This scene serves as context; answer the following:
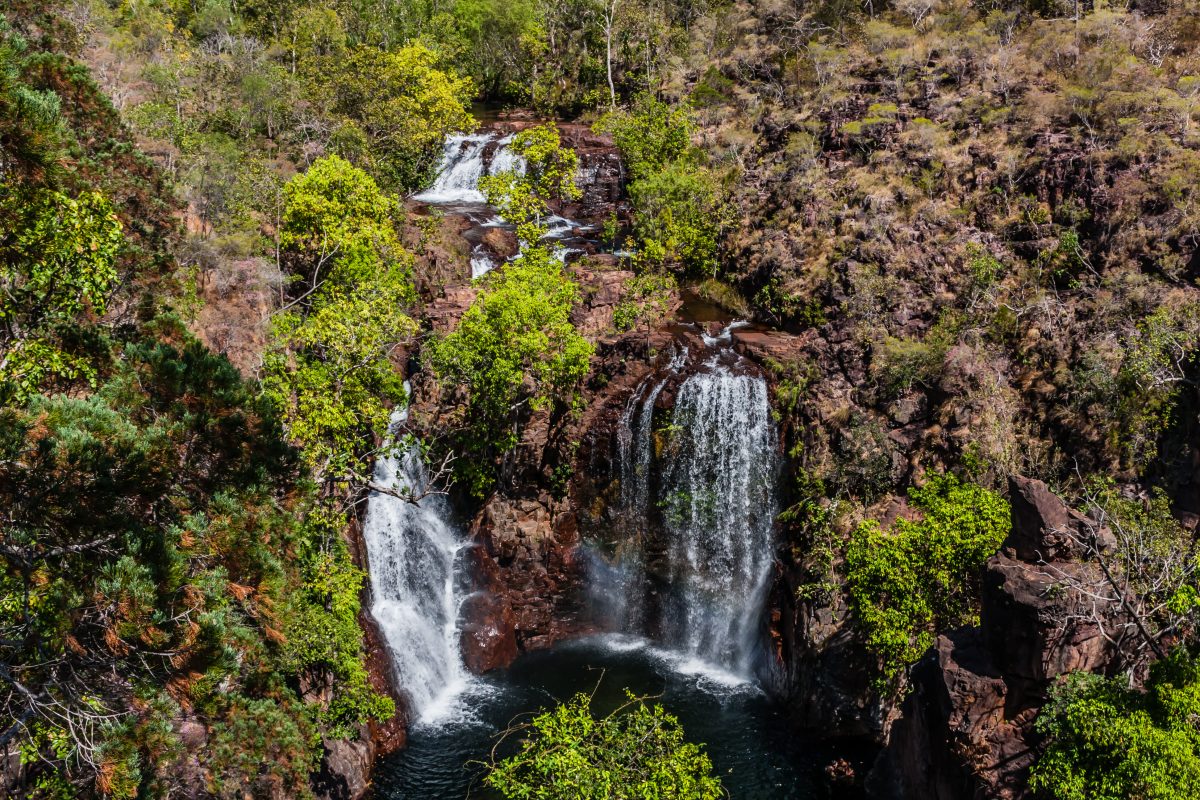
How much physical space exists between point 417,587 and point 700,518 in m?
11.9

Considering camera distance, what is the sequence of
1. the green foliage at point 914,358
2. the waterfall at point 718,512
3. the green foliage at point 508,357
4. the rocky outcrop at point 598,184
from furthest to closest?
1. the rocky outcrop at point 598,184
2. the waterfall at point 718,512
3. the green foliage at point 914,358
4. the green foliage at point 508,357

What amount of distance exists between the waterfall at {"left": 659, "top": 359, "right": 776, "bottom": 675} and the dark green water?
6.24 feet

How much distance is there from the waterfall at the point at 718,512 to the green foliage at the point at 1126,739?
13.9 m

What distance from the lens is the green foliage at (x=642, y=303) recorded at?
3571cm

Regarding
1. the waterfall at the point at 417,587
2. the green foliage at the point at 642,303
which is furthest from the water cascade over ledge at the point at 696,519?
the waterfall at the point at 417,587

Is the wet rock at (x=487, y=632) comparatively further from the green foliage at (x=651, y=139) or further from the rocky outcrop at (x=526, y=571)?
the green foliage at (x=651, y=139)

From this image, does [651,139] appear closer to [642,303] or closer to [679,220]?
[679,220]

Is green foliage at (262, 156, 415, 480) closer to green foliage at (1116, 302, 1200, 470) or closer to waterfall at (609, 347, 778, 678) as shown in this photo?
waterfall at (609, 347, 778, 678)

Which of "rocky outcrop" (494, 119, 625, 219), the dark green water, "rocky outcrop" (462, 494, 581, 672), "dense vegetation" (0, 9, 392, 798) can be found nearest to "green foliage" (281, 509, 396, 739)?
the dark green water

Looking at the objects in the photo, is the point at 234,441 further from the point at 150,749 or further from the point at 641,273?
the point at 641,273

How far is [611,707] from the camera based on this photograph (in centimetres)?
2741

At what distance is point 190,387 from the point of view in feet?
46.8

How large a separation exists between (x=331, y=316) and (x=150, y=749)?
1374cm

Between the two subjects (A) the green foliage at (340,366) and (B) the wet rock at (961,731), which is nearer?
(B) the wet rock at (961,731)
